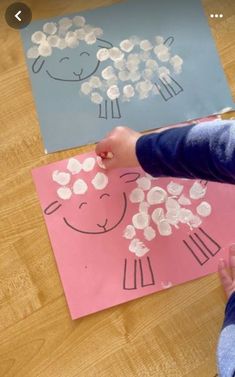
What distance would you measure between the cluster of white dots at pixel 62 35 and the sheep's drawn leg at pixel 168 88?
12cm

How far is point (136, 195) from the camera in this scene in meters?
0.67

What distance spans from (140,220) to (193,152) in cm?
13

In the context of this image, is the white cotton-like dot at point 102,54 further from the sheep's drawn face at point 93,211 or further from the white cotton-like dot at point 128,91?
the sheep's drawn face at point 93,211

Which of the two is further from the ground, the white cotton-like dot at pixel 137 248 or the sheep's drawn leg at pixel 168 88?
the sheep's drawn leg at pixel 168 88

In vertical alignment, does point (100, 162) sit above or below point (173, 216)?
above

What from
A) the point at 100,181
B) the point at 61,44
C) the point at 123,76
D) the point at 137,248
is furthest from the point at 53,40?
the point at 137,248

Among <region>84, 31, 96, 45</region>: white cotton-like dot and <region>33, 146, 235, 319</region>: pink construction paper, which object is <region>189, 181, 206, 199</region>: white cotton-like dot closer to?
<region>33, 146, 235, 319</region>: pink construction paper

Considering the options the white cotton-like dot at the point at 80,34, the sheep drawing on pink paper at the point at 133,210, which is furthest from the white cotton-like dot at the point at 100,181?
Result: the white cotton-like dot at the point at 80,34

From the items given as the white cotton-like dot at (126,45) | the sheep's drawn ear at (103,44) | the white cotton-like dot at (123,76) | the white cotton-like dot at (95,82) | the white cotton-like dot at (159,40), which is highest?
the sheep's drawn ear at (103,44)

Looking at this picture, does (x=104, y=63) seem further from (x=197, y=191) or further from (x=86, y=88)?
(x=197, y=191)

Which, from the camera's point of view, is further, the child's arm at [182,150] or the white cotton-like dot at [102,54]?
the white cotton-like dot at [102,54]

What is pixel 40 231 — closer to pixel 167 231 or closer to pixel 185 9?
pixel 167 231

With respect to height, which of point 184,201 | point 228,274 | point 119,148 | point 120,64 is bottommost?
point 228,274

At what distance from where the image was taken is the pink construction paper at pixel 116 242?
25.0 inches
